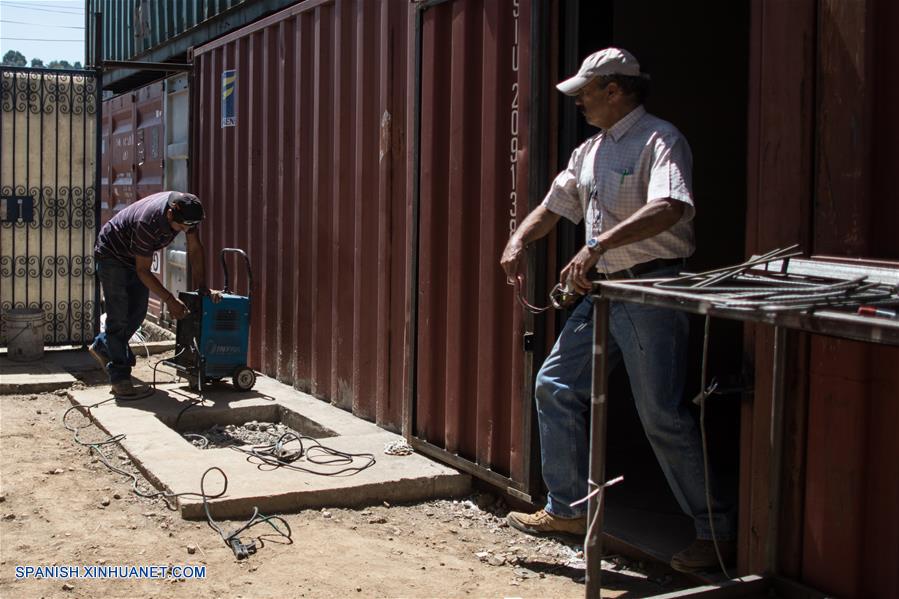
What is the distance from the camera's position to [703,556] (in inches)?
154

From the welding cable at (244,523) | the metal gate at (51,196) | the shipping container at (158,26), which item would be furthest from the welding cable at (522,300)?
the metal gate at (51,196)

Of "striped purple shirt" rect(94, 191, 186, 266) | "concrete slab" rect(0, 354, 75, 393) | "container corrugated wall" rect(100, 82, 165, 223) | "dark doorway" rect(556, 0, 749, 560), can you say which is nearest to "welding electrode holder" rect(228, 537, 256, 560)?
"dark doorway" rect(556, 0, 749, 560)

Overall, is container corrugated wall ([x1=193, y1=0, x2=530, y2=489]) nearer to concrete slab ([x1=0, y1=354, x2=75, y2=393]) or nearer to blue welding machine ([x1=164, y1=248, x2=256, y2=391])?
blue welding machine ([x1=164, y1=248, x2=256, y2=391])

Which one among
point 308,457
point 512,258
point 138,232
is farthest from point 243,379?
point 512,258

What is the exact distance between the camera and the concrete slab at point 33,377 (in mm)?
8203

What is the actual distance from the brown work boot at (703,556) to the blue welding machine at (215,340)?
4.42 meters

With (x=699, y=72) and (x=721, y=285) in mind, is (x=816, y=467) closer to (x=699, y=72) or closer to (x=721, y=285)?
(x=721, y=285)

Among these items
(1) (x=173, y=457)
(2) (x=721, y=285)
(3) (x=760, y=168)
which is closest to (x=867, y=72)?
(3) (x=760, y=168)

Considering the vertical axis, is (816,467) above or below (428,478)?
above

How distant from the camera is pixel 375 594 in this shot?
4.07 metres

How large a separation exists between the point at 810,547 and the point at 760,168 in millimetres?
1347

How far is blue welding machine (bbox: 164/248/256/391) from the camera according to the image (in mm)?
7496

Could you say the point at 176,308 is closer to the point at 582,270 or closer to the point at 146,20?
the point at 582,270

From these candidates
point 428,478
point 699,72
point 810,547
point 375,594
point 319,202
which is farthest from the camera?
point 319,202
